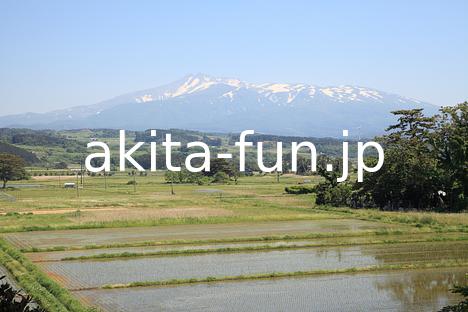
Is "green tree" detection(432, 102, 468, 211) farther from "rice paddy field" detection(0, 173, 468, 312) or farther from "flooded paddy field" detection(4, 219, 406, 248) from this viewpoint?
"flooded paddy field" detection(4, 219, 406, 248)

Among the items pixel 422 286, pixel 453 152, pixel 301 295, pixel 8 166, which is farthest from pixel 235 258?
pixel 8 166

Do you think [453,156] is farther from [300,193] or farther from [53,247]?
[53,247]

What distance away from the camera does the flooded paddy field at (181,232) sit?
26969 millimetres

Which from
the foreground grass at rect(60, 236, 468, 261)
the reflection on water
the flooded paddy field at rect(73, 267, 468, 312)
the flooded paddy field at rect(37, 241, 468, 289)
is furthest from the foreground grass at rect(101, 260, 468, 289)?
the foreground grass at rect(60, 236, 468, 261)

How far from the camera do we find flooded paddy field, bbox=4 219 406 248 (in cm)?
2697

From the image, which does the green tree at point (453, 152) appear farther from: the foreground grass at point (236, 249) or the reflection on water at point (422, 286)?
the reflection on water at point (422, 286)

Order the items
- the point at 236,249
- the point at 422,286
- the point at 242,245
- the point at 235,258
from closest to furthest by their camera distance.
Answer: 1. the point at 422,286
2. the point at 235,258
3. the point at 236,249
4. the point at 242,245

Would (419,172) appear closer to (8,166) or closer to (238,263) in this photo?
(238,263)

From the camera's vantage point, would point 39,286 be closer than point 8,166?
Yes

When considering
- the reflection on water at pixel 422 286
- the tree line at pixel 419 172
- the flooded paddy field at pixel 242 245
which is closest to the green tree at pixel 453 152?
the tree line at pixel 419 172

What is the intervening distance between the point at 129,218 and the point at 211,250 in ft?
39.2

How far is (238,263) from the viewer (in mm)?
21281

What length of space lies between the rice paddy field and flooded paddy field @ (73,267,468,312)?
3 centimetres

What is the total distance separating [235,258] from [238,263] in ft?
3.65
